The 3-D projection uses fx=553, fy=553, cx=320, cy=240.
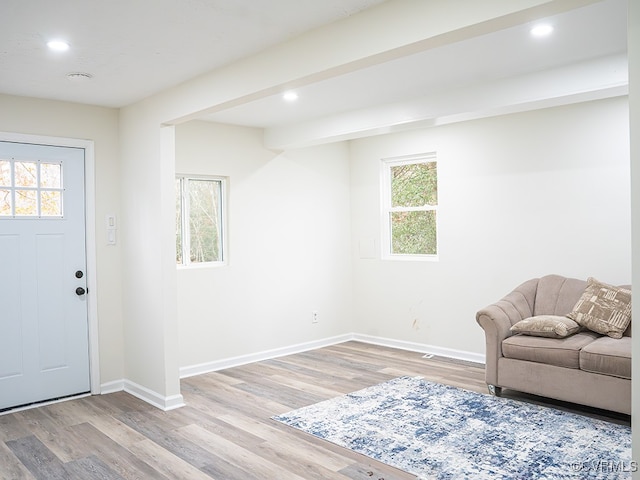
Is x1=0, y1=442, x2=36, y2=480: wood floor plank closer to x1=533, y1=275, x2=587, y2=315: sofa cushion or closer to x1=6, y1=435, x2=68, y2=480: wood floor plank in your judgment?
x1=6, y1=435, x2=68, y2=480: wood floor plank

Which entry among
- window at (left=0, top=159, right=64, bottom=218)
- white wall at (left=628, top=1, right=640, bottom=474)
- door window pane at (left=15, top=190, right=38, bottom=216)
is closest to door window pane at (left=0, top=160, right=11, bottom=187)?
window at (left=0, top=159, right=64, bottom=218)

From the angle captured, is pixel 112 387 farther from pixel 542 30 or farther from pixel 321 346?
pixel 542 30

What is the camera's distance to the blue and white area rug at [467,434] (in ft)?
10.1

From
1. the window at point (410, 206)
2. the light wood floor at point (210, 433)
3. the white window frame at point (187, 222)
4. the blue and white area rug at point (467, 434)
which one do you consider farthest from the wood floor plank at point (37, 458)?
the window at point (410, 206)

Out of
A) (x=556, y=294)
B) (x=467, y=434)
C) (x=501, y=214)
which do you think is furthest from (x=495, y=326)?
(x=501, y=214)

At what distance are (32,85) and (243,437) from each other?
2.92 metres

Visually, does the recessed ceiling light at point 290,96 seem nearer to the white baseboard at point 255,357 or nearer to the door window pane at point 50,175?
the door window pane at point 50,175

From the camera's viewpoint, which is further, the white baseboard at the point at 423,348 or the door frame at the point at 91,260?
the white baseboard at the point at 423,348

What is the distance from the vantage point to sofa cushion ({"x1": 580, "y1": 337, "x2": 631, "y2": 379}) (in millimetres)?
3650

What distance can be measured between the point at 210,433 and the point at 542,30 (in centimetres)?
330

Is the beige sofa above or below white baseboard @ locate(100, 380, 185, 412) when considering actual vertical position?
above

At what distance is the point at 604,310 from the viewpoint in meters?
4.16

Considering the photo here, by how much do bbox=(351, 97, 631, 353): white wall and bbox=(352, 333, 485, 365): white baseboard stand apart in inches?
2.2

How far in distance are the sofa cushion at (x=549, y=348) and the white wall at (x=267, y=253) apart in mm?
2627
